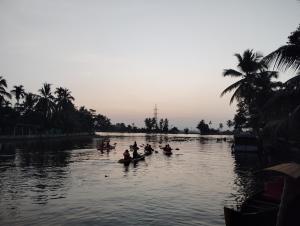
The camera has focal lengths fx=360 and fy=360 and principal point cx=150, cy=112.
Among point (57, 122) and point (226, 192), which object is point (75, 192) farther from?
point (57, 122)

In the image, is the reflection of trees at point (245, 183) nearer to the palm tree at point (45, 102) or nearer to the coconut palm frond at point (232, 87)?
the coconut palm frond at point (232, 87)

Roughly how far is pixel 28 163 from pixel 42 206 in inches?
923

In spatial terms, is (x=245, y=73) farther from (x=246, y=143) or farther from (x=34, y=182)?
(x=34, y=182)

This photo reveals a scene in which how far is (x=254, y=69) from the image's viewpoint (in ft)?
168

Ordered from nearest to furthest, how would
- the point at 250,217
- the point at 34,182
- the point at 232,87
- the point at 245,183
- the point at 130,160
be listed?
the point at 250,217
the point at 34,182
the point at 245,183
the point at 130,160
the point at 232,87

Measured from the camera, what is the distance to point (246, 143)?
5669 cm

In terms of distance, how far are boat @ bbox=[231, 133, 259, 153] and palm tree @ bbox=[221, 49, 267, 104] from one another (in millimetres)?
8287

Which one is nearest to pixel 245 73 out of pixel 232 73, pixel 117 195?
pixel 232 73

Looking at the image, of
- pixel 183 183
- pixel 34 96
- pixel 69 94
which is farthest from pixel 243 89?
pixel 69 94

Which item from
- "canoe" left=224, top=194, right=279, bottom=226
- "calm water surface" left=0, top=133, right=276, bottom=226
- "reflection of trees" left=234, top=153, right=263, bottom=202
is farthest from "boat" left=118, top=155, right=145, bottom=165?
"canoe" left=224, top=194, right=279, bottom=226

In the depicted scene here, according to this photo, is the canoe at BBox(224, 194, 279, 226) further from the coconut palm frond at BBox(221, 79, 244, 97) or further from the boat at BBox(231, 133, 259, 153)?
the boat at BBox(231, 133, 259, 153)

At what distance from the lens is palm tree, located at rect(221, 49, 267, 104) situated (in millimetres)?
50062

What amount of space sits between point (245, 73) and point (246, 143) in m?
11.6

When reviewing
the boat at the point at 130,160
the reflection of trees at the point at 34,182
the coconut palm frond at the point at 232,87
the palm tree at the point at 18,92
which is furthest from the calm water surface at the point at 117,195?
the palm tree at the point at 18,92
